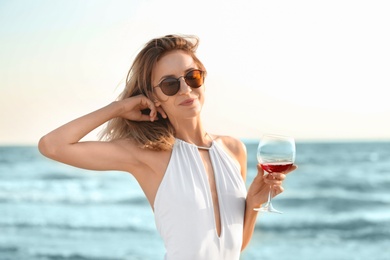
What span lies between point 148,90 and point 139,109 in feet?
0.35

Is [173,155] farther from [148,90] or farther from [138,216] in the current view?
[138,216]

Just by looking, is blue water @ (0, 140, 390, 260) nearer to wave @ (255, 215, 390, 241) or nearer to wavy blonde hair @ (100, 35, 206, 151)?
wave @ (255, 215, 390, 241)

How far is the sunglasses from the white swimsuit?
31 cm

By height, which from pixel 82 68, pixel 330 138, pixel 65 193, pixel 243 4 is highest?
pixel 243 4

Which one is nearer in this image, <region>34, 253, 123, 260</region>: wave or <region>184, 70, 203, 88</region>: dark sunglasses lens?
<region>184, 70, 203, 88</region>: dark sunglasses lens

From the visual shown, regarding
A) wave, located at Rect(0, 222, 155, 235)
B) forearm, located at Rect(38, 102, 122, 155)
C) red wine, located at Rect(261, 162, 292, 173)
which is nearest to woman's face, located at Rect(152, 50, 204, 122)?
forearm, located at Rect(38, 102, 122, 155)

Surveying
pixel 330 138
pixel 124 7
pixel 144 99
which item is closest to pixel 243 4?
pixel 124 7

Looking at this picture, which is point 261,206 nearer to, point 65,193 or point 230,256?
point 230,256

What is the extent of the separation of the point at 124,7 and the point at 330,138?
46.1 ft

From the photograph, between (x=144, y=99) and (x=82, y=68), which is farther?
(x=82, y=68)

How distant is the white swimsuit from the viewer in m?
3.70

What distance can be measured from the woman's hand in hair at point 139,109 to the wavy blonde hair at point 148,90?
48 mm

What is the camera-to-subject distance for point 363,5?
28.2m

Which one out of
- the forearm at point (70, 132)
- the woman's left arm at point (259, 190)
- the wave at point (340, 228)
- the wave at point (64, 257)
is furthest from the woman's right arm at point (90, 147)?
the wave at point (340, 228)
